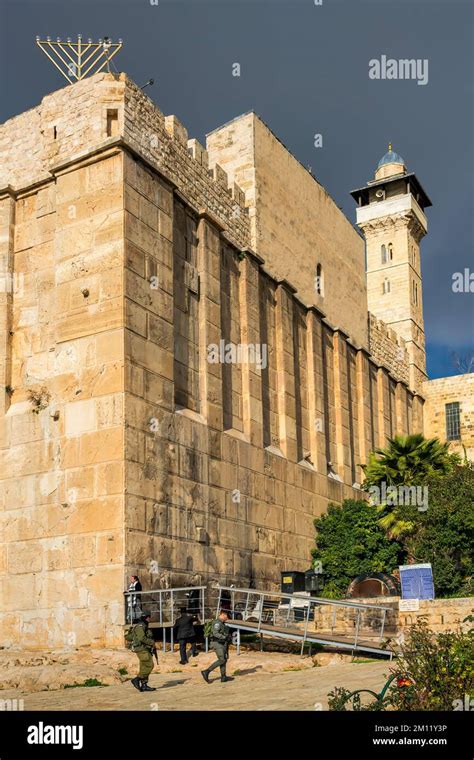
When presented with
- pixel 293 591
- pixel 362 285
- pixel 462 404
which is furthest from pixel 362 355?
pixel 293 591

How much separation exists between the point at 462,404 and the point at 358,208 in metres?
14.8

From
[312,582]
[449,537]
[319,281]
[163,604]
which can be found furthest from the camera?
[319,281]

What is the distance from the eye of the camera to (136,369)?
71.5 ft

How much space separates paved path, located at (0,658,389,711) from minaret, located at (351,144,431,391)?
32.5m

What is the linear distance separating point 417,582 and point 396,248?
1269 inches

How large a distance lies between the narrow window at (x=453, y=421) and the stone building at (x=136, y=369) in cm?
1580

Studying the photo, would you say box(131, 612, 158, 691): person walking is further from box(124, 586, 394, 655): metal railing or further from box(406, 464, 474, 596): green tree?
box(406, 464, 474, 596): green tree

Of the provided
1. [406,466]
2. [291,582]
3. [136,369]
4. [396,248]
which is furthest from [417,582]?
[396,248]

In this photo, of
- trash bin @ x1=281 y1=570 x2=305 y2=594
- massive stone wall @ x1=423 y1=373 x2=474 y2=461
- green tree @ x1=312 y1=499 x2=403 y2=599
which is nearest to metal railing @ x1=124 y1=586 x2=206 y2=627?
trash bin @ x1=281 y1=570 x2=305 y2=594

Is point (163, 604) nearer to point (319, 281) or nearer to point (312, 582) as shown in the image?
point (312, 582)

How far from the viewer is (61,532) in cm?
2144

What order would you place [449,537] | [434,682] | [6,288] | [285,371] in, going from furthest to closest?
[285,371] < [449,537] < [6,288] < [434,682]

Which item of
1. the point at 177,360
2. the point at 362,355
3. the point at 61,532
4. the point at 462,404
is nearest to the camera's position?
the point at 61,532
